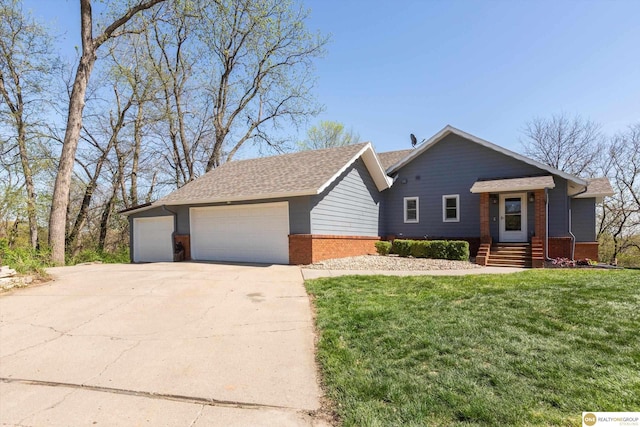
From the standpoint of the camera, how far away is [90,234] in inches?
922

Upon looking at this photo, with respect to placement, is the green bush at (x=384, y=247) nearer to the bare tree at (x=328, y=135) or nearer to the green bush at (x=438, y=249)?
the green bush at (x=438, y=249)

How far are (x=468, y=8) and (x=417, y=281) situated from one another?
29.0ft

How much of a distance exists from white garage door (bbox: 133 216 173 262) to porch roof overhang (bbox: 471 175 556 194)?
45.3ft

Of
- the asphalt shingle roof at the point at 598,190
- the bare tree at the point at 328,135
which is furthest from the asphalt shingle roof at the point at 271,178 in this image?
the bare tree at the point at 328,135

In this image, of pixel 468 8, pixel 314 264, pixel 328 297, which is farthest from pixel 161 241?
pixel 468 8

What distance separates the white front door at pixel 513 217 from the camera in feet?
45.7

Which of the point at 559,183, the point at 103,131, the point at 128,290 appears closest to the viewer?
the point at 128,290

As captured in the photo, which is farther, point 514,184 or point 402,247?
point 402,247

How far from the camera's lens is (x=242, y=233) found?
13016mm

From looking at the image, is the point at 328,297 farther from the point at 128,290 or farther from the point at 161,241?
the point at 161,241

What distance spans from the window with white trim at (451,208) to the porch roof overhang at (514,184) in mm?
1309

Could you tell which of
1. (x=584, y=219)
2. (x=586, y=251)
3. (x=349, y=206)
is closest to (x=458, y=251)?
(x=349, y=206)

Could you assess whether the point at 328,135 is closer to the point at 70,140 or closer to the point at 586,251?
the point at 70,140

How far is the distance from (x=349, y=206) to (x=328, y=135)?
18462mm
